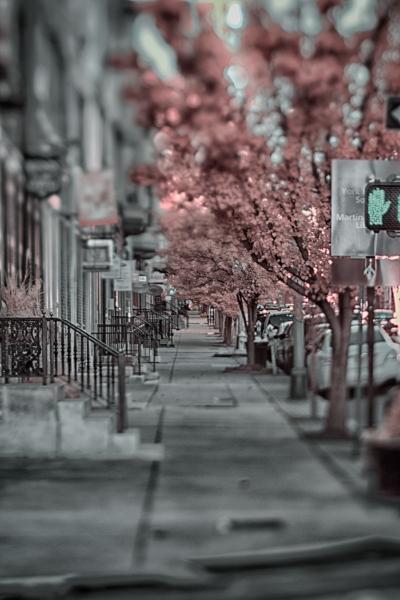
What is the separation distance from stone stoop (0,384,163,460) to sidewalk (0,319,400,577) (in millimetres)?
435

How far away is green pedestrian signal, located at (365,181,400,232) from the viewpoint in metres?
10.6

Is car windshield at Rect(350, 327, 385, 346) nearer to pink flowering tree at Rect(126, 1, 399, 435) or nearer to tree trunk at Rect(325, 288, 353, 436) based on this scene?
pink flowering tree at Rect(126, 1, 399, 435)

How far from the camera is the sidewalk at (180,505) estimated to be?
8.10 metres

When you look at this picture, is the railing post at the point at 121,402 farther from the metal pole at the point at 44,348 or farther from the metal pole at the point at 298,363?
the metal pole at the point at 298,363

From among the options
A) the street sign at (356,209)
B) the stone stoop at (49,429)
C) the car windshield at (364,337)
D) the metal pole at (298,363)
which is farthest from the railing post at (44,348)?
the car windshield at (364,337)

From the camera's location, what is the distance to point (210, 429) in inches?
612

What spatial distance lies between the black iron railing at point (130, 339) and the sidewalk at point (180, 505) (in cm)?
1187

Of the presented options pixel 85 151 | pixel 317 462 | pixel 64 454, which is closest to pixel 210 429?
pixel 64 454

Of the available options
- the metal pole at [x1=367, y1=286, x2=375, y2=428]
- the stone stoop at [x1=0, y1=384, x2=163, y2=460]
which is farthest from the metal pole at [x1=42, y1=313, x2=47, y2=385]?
the metal pole at [x1=367, y1=286, x2=375, y2=428]

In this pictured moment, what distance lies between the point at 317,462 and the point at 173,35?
A: 5221mm

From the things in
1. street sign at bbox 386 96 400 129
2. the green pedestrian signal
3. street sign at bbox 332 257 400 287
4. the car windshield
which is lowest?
the car windshield

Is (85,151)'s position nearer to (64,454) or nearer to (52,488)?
(52,488)

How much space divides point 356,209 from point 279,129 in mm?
1214

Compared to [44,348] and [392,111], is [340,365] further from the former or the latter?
[392,111]
